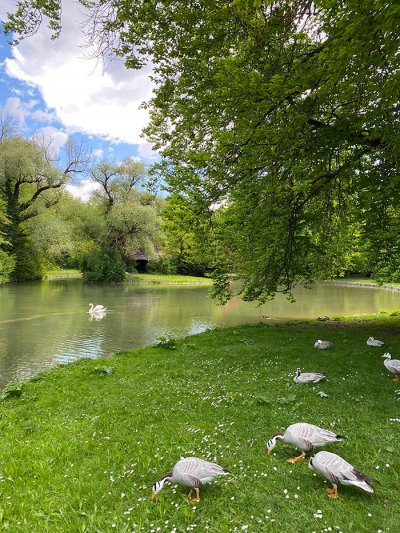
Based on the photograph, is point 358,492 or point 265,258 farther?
point 265,258

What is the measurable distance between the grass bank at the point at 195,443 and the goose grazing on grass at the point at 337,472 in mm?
224

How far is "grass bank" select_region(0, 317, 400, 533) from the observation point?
4.32 m

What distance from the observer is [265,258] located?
531 inches

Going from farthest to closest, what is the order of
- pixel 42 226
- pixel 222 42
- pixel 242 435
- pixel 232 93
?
pixel 42 226
pixel 222 42
pixel 232 93
pixel 242 435

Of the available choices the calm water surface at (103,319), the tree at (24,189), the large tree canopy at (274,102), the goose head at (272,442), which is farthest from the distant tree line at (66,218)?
the goose head at (272,442)

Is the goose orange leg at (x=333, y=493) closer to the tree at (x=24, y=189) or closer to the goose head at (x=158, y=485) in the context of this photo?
the goose head at (x=158, y=485)

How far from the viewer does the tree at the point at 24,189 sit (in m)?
42.7

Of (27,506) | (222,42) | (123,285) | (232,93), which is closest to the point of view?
(27,506)

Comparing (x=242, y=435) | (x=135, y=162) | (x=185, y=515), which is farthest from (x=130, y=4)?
(x=135, y=162)

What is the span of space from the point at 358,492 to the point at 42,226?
46.3 m

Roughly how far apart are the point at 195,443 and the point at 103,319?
19401mm

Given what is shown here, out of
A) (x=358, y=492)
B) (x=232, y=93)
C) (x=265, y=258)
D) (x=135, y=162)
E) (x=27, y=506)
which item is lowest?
(x=27, y=506)

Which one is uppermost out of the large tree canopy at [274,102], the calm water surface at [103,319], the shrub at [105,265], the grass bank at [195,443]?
the large tree canopy at [274,102]

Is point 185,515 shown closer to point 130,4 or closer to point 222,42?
point 222,42
